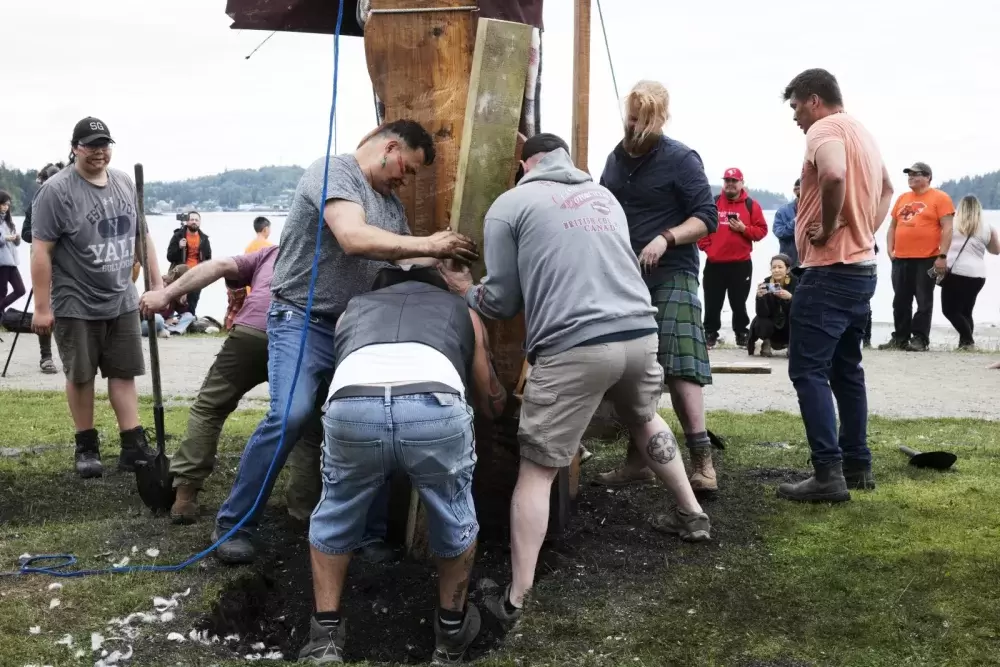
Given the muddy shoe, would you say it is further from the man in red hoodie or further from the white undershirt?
the man in red hoodie

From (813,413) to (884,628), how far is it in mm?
1662

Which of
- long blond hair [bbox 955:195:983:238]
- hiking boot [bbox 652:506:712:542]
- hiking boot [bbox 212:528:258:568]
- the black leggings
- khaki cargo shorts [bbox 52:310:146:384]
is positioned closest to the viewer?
hiking boot [bbox 212:528:258:568]

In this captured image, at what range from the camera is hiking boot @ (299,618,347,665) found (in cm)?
362

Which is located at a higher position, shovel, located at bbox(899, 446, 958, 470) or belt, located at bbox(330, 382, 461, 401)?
belt, located at bbox(330, 382, 461, 401)

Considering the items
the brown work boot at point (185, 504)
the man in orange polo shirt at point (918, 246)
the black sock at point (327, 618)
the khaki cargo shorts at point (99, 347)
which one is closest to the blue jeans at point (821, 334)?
the black sock at point (327, 618)

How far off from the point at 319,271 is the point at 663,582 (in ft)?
6.21

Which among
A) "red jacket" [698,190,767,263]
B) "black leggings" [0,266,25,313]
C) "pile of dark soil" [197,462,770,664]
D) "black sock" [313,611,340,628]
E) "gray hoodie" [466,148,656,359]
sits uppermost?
"gray hoodie" [466,148,656,359]

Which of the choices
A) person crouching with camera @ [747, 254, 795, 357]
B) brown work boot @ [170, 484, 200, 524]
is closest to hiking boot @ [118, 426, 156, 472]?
brown work boot @ [170, 484, 200, 524]

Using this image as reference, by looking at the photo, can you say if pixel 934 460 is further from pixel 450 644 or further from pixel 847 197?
pixel 450 644

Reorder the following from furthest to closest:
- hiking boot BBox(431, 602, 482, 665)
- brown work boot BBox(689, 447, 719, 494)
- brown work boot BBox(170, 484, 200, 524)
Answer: brown work boot BBox(689, 447, 719, 494) → brown work boot BBox(170, 484, 200, 524) → hiking boot BBox(431, 602, 482, 665)

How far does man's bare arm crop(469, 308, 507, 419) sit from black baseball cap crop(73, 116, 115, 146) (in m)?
3.04

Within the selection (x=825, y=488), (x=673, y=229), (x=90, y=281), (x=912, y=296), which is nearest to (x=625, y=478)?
(x=825, y=488)

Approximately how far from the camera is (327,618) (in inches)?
146

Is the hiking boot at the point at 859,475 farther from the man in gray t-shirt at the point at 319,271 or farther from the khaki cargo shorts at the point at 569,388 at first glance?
the man in gray t-shirt at the point at 319,271
